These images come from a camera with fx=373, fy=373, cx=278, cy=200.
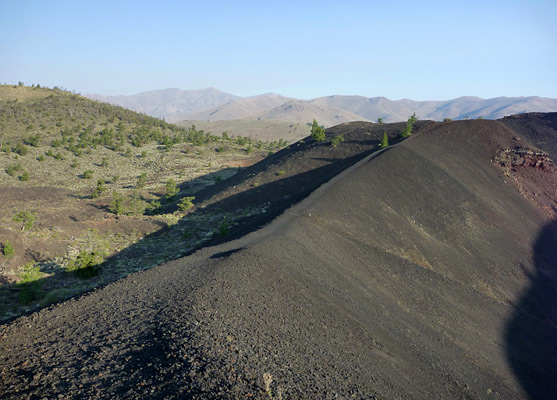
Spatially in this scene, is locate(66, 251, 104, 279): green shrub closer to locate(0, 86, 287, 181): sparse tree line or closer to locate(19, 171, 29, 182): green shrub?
locate(19, 171, 29, 182): green shrub

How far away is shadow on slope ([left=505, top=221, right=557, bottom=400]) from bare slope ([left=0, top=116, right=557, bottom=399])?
95mm

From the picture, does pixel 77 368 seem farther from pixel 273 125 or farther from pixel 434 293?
pixel 273 125

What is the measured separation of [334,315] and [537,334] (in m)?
12.9

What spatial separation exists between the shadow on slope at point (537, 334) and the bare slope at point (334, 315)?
95mm

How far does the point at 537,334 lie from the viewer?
774 inches

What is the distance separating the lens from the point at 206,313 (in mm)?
12250

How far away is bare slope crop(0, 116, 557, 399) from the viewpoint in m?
9.63

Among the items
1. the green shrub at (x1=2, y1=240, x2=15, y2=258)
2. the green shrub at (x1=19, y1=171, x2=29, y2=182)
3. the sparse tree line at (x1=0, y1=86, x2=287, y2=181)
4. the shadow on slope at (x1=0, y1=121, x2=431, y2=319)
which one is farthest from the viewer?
the sparse tree line at (x1=0, y1=86, x2=287, y2=181)

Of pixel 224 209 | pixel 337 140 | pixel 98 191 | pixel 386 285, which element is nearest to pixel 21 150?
pixel 98 191

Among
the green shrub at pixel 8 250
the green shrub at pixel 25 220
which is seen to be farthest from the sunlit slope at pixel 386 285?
the green shrub at pixel 25 220

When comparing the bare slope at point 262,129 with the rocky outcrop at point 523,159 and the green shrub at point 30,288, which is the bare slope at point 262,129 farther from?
the green shrub at point 30,288

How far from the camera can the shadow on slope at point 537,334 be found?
16.0 meters

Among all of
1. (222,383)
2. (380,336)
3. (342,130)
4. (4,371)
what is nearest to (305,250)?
(380,336)

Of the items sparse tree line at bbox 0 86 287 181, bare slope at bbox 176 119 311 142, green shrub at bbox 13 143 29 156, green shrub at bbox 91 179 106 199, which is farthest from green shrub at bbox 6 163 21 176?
bare slope at bbox 176 119 311 142
